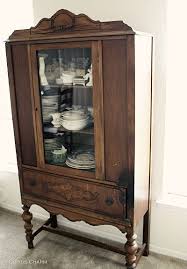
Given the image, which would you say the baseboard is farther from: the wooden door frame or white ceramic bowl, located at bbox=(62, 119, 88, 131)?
white ceramic bowl, located at bbox=(62, 119, 88, 131)

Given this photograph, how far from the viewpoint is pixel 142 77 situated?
1.54 m

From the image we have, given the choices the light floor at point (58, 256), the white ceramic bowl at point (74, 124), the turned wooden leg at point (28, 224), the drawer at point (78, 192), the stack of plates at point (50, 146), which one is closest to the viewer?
the drawer at point (78, 192)

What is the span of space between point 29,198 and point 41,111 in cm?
68

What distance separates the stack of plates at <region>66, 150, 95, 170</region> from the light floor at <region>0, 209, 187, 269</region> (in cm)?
79

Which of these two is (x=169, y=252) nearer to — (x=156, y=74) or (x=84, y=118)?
(x=84, y=118)

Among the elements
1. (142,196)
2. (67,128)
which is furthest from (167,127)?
(67,128)

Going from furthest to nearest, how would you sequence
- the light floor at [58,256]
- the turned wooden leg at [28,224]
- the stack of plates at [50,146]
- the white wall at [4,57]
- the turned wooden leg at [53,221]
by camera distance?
1. the turned wooden leg at [53,221]
2. the white wall at [4,57]
3. the turned wooden leg at [28,224]
4. the light floor at [58,256]
5. the stack of plates at [50,146]

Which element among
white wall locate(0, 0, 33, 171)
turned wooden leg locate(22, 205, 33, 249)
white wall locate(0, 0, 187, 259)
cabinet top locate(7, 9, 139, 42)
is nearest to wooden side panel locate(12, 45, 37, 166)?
cabinet top locate(7, 9, 139, 42)

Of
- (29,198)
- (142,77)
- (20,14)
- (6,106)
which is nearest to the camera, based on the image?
(142,77)

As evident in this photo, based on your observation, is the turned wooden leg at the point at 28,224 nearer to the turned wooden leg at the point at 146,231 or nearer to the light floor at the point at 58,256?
the light floor at the point at 58,256

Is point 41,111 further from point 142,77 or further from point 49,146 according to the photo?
point 142,77

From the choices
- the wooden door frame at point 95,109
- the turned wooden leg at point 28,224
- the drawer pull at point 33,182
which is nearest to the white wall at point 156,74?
the wooden door frame at point 95,109

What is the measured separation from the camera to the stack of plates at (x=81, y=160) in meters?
1.72

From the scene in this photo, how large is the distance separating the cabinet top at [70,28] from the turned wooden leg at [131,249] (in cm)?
117
